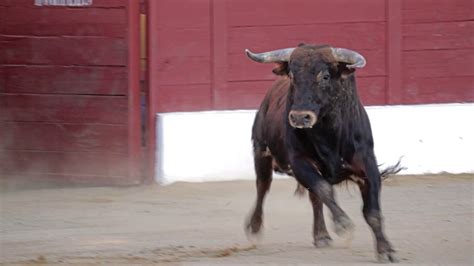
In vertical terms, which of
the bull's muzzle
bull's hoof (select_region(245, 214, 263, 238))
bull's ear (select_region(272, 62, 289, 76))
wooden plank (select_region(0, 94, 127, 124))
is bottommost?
bull's hoof (select_region(245, 214, 263, 238))

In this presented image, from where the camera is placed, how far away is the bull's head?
652 cm

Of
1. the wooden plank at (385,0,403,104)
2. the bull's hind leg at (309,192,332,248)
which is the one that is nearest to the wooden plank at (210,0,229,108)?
the wooden plank at (385,0,403,104)

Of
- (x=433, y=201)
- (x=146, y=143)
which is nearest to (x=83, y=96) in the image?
(x=146, y=143)

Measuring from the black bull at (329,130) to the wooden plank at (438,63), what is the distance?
3.42m

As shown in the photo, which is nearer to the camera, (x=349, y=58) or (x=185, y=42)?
(x=349, y=58)

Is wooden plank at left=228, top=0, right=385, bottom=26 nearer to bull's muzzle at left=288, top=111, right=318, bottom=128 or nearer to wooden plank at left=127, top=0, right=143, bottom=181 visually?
wooden plank at left=127, top=0, right=143, bottom=181

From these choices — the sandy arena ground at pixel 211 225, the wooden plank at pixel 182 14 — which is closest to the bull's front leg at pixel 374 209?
the sandy arena ground at pixel 211 225

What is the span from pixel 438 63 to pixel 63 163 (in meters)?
3.43

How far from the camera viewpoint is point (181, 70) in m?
9.97

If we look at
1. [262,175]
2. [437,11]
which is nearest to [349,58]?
[262,175]

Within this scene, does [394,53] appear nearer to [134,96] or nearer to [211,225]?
[134,96]

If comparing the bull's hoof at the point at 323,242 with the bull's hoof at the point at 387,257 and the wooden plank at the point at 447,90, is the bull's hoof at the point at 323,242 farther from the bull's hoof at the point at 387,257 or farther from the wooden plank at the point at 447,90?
the wooden plank at the point at 447,90

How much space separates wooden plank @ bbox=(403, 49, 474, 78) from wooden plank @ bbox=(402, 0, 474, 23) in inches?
11.5

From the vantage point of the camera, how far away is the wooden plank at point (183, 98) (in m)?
9.91
